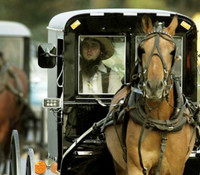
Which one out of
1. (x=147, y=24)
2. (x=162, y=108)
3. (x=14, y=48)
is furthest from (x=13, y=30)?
(x=162, y=108)

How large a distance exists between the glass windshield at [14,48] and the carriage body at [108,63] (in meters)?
11.4

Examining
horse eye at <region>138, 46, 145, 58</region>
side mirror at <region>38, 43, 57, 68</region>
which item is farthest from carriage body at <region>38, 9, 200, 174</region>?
horse eye at <region>138, 46, 145, 58</region>

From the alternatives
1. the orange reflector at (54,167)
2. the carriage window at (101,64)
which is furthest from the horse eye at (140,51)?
the orange reflector at (54,167)

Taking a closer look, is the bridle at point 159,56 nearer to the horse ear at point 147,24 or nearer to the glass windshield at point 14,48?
the horse ear at point 147,24

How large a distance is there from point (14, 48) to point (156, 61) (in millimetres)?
13516

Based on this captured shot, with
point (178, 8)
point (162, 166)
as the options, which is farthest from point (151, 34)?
point (178, 8)

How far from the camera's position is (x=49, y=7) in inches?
1219

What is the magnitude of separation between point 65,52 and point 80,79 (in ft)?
1.15

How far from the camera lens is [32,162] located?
33.9 ft

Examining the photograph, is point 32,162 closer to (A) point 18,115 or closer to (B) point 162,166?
(B) point 162,166

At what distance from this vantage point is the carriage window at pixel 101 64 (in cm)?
1034

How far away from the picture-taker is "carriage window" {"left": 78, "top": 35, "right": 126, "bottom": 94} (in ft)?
33.9

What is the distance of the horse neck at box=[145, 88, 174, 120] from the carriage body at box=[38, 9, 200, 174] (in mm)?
1264

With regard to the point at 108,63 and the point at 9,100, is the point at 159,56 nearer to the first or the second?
the point at 108,63
